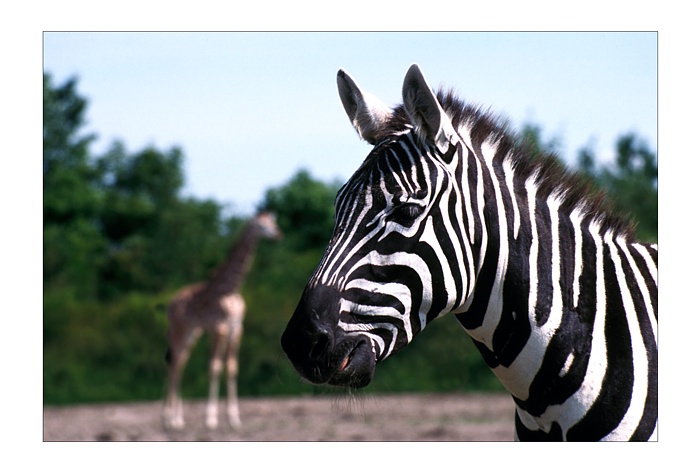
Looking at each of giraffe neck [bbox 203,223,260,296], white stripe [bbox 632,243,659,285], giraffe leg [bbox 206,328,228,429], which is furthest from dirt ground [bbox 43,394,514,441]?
white stripe [bbox 632,243,659,285]

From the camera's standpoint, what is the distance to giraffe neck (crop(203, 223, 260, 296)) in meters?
13.2

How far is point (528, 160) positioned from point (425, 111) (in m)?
0.45

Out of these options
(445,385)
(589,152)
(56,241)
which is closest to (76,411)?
(56,241)

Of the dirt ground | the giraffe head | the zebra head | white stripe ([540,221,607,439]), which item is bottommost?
the dirt ground

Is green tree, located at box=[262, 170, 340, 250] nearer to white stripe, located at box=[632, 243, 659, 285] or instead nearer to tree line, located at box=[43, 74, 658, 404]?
tree line, located at box=[43, 74, 658, 404]

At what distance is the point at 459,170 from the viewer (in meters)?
2.25

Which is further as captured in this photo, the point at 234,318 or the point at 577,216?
the point at 234,318

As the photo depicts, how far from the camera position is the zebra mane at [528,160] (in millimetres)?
2412

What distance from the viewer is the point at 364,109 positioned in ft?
7.91

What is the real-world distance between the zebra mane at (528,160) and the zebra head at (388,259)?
6.6 inches

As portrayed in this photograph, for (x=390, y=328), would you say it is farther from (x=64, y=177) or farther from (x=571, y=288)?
(x=64, y=177)

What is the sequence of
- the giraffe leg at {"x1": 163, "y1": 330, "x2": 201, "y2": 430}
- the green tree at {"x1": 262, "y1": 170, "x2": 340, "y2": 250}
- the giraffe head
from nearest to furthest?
the giraffe leg at {"x1": 163, "y1": 330, "x2": 201, "y2": 430} < the giraffe head < the green tree at {"x1": 262, "y1": 170, "x2": 340, "y2": 250}

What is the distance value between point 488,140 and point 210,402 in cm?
1078

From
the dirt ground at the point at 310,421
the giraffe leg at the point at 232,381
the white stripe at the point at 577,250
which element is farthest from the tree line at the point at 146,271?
the white stripe at the point at 577,250
